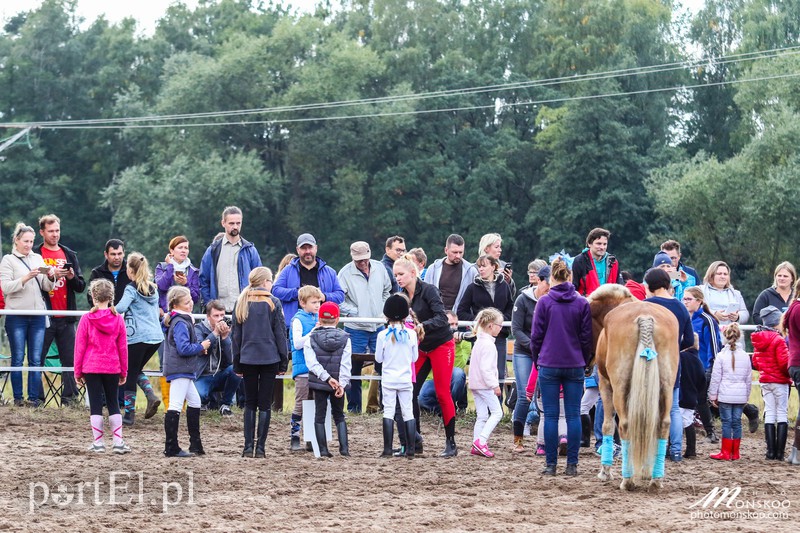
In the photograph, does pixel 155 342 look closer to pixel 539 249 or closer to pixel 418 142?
pixel 539 249

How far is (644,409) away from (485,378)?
2.61 m

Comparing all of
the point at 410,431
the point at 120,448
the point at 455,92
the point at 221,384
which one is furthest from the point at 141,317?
the point at 455,92

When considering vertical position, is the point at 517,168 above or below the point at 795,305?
above

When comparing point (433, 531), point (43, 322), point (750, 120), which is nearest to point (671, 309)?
point (433, 531)

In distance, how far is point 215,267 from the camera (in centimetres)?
1341

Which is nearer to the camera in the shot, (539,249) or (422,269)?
(422,269)

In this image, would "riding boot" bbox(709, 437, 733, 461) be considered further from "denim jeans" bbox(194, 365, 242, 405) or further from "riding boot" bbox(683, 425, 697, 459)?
"denim jeans" bbox(194, 365, 242, 405)

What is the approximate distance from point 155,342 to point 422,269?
3.13 m

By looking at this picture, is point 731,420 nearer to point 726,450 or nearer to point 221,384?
point 726,450

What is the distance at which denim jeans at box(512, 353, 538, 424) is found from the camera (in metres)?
11.6

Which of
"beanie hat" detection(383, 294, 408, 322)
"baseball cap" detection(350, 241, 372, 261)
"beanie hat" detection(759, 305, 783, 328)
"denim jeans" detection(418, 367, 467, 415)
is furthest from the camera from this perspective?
"denim jeans" detection(418, 367, 467, 415)

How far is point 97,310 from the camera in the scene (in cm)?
1102

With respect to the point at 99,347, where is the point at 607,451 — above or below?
below

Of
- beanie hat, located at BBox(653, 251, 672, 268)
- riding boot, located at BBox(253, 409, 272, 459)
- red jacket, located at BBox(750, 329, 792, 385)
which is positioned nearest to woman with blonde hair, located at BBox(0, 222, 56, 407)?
riding boot, located at BBox(253, 409, 272, 459)
